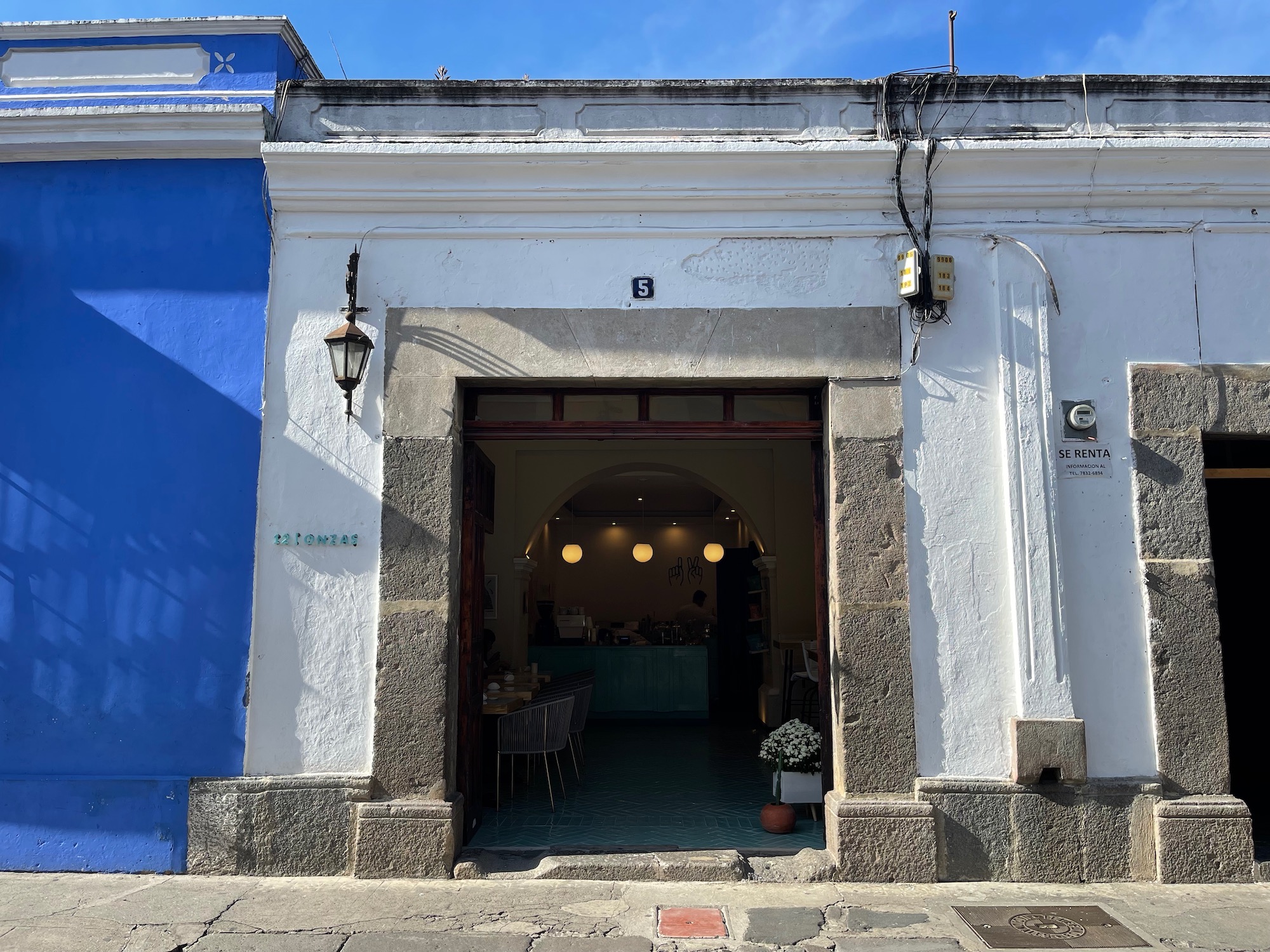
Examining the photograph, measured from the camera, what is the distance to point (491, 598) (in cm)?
915

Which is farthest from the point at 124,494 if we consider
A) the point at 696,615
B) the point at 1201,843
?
the point at 696,615

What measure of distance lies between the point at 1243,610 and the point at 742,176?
16.8 feet

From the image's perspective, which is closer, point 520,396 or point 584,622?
point 520,396

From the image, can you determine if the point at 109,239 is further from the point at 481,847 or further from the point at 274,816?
the point at 481,847

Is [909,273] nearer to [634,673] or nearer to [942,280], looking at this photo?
[942,280]

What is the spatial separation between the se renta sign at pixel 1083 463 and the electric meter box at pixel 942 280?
101cm

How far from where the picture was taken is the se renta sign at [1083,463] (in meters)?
4.84

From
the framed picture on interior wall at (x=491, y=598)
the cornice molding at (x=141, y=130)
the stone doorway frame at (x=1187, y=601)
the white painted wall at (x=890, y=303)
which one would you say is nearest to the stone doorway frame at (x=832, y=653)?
the white painted wall at (x=890, y=303)

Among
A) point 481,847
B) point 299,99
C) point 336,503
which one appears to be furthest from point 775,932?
point 299,99

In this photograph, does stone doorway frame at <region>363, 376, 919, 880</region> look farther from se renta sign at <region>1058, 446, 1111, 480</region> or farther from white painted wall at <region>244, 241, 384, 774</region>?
se renta sign at <region>1058, 446, 1111, 480</region>

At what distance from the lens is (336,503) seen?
4.88 metres

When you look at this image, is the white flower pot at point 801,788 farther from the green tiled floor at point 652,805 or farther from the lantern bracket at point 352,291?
the lantern bracket at point 352,291

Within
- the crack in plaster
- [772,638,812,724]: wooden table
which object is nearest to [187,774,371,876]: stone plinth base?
the crack in plaster

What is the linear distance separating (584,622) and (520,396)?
6.12 meters
